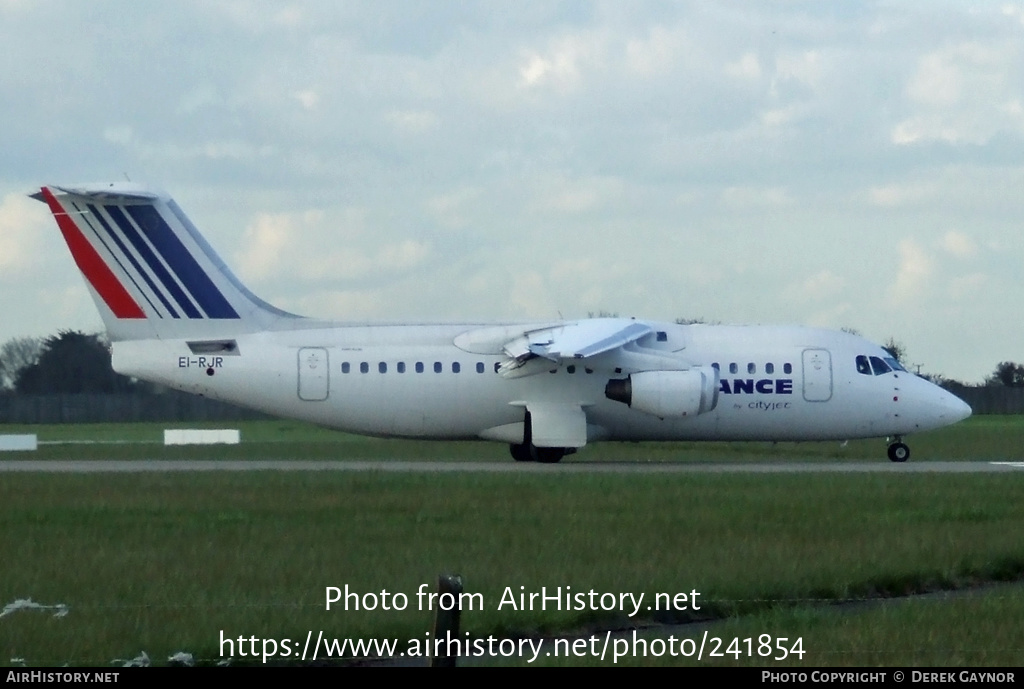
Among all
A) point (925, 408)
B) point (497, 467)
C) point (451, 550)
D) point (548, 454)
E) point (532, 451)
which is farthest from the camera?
point (925, 408)

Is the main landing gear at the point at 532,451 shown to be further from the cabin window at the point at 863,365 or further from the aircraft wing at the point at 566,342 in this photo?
the cabin window at the point at 863,365

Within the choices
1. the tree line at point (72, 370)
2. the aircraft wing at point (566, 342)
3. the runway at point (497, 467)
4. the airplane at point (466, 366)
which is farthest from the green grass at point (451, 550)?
the tree line at point (72, 370)

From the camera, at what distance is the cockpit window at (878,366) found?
37.4m

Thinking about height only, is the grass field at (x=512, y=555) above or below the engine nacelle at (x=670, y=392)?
below

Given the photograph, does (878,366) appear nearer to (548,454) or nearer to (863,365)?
(863,365)

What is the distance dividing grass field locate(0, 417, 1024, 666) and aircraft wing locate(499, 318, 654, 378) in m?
5.17

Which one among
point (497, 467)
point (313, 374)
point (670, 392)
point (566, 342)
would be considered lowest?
point (497, 467)

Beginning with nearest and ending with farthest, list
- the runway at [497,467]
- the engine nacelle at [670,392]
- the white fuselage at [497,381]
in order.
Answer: the runway at [497,467] → the engine nacelle at [670,392] → the white fuselage at [497,381]

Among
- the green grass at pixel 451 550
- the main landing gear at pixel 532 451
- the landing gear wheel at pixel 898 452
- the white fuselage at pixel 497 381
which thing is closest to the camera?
the green grass at pixel 451 550

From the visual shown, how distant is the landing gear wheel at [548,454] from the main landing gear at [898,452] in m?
8.41

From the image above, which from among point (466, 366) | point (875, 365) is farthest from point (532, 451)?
point (875, 365)

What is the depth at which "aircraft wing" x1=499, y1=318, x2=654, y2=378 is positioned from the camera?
33938mm

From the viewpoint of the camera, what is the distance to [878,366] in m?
37.5

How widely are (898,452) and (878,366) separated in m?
2.24
